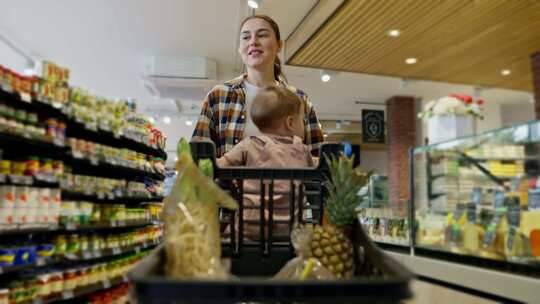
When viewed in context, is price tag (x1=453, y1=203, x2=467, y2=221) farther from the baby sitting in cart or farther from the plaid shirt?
the baby sitting in cart

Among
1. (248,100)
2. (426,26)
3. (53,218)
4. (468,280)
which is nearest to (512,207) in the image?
(468,280)

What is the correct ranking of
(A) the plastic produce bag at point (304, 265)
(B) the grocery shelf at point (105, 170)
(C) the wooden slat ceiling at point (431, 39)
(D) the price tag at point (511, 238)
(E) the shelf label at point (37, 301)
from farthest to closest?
(C) the wooden slat ceiling at point (431, 39) → (B) the grocery shelf at point (105, 170) → (E) the shelf label at point (37, 301) → (D) the price tag at point (511, 238) → (A) the plastic produce bag at point (304, 265)

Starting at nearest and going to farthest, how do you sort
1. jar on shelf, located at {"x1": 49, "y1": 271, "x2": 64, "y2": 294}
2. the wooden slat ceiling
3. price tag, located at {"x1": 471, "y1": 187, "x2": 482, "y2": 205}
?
price tag, located at {"x1": 471, "y1": 187, "x2": 482, "y2": 205} < jar on shelf, located at {"x1": 49, "y1": 271, "x2": 64, "y2": 294} < the wooden slat ceiling

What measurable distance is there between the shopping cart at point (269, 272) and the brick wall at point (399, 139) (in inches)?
387

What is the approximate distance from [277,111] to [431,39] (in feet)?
18.5

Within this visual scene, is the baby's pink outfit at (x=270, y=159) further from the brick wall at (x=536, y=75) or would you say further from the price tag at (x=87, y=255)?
the brick wall at (x=536, y=75)

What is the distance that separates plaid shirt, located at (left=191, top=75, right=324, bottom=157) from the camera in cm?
200

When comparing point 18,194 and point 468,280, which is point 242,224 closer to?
point 468,280

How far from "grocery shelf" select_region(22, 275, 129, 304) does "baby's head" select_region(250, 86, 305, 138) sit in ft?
7.49

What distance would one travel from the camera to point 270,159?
1.39 metres

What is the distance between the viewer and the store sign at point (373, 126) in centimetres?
1145

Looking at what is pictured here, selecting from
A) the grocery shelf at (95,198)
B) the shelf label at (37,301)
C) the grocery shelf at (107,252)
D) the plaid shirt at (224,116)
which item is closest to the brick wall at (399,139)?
the grocery shelf at (95,198)

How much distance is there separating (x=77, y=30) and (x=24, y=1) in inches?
41.3

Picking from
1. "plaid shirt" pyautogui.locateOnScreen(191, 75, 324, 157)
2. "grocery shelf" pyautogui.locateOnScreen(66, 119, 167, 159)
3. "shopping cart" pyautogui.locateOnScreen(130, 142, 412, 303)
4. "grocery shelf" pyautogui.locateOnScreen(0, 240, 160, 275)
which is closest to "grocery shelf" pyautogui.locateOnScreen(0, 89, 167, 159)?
"grocery shelf" pyautogui.locateOnScreen(66, 119, 167, 159)
